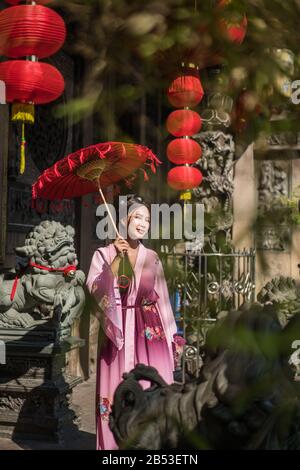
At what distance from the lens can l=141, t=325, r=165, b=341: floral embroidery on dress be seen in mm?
3643

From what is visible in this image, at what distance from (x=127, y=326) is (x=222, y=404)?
1.87 metres

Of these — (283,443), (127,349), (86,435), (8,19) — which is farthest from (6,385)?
(283,443)

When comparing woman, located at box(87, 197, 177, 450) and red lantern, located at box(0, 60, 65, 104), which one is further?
red lantern, located at box(0, 60, 65, 104)

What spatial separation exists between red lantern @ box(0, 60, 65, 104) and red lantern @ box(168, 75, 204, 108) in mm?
1953

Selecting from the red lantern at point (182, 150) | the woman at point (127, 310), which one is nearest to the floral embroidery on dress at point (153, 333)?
the woman at point (127, 310)

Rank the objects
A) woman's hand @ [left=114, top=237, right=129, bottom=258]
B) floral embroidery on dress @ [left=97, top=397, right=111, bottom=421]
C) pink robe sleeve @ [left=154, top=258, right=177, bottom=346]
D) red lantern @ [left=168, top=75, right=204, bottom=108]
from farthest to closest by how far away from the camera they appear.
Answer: red lantern @ [left=168, top=75, right=204, bottom=108] → pink robe sleeve @ [left=154, top=258, right=177, bottom=346] → floral embroidery on dress @ [left=97, top=397, right=111, bottom=421] → woman's hand @ [left=114, top=237, right=129, bottom=258]

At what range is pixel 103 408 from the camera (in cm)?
358

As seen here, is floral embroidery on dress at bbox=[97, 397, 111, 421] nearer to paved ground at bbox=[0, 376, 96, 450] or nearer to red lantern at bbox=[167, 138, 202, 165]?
paved ground at bbox=[0, 376, 96, 450]

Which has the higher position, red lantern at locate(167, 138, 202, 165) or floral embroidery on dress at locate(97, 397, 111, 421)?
red lantern at locate(167, 138, 202, 165)

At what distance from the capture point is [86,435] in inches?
174

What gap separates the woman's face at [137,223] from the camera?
360cm

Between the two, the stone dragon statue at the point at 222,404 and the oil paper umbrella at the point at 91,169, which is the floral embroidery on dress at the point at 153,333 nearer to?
the oil paper umbrella at the point at 91,169

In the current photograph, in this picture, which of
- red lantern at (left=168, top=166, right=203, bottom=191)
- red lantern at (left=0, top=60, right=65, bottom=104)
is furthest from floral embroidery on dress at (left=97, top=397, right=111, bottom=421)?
red lantern at (left=168, top=166, right=203, bottom=191)

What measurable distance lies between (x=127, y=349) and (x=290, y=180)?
690 cm
